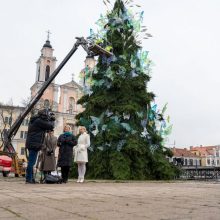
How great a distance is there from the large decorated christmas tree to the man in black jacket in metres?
4.39

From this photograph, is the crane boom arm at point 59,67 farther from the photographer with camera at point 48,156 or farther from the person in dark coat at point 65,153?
the person in dark coat at point 65,153

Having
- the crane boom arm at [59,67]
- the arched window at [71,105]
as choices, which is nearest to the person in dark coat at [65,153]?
the crane boom arm at [59,67]

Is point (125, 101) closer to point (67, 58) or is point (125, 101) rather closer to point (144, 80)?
point (144, 80)

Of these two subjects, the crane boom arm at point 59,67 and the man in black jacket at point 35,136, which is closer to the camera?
the man in black jacket at point 35,136

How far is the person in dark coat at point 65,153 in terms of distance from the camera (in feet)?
31.5

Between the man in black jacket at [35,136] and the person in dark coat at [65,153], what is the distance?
0.95 meters

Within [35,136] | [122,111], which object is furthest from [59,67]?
[35,136]

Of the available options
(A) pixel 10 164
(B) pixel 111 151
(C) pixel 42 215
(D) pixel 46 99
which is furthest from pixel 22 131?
(C) pixel 42 215

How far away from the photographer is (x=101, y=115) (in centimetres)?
1420

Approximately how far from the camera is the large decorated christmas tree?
13.2 metres

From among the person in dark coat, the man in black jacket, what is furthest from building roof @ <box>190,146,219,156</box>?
the man in black jacket

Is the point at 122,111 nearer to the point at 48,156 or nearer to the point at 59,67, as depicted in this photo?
the point at 59,67

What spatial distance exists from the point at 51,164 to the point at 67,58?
221 inches

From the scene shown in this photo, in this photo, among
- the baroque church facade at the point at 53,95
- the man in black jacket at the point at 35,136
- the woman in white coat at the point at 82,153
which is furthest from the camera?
the baroque church facade at the point at 53,95
